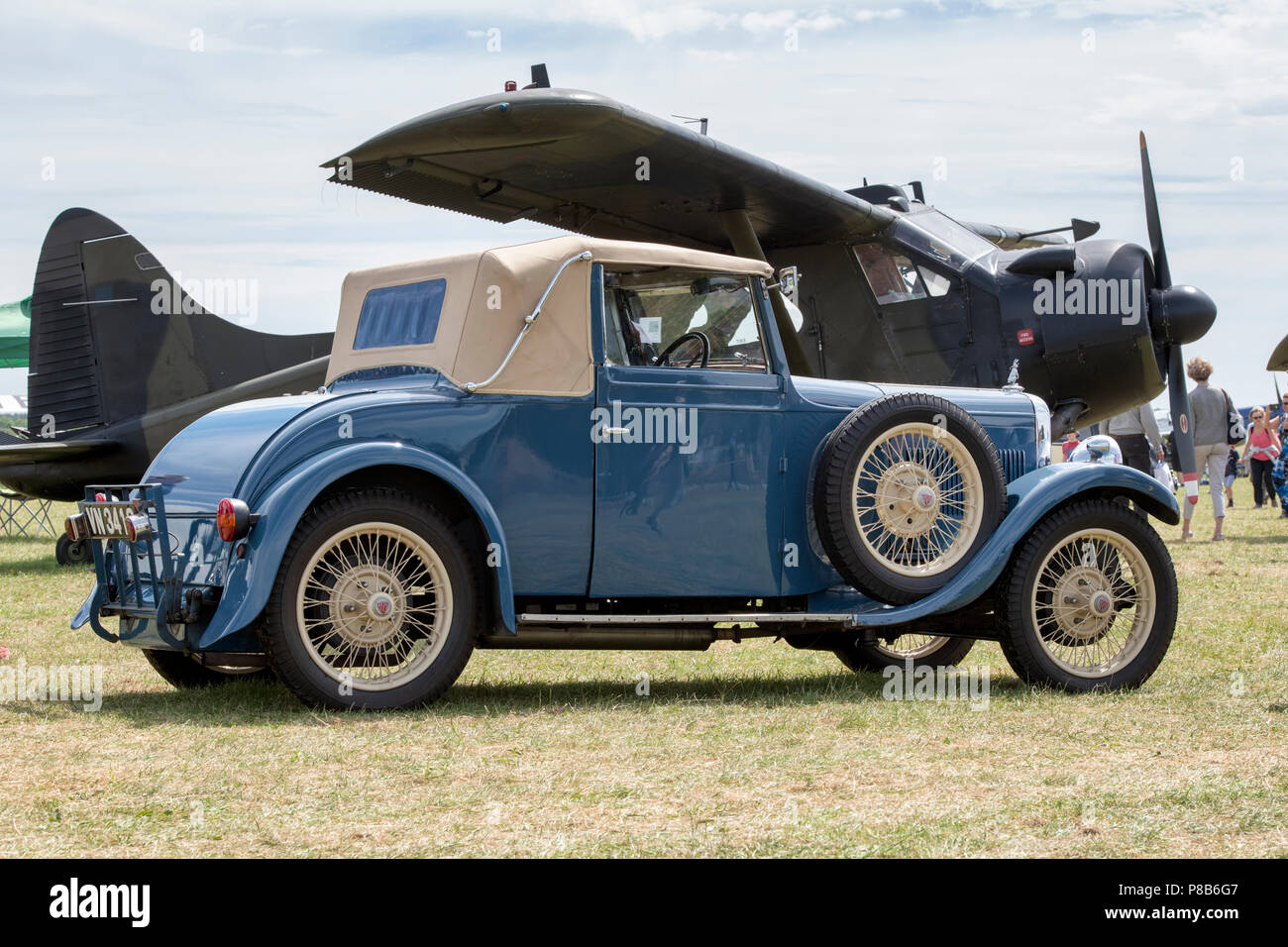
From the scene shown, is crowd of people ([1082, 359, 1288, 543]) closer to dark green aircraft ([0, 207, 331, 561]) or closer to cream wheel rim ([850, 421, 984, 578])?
cream wheel rim ([850, 421, 984, 578])

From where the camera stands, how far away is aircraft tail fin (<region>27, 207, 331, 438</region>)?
1457cm

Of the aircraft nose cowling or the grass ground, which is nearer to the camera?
the grass ground

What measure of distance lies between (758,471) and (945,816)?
2.63 metres

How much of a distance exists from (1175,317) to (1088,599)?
6.44 meters

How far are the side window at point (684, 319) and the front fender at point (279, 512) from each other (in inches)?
48.8

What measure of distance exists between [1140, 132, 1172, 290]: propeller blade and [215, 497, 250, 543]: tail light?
31.5ft

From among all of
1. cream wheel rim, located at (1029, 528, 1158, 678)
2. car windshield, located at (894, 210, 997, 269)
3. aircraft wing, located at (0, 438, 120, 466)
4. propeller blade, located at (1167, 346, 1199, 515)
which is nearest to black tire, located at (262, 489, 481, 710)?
cream wheel rim, located at (1029, 528, 1158, 678)

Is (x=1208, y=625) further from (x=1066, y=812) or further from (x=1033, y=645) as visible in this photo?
(x=1066, y=812)

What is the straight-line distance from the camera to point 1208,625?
29.5 ft

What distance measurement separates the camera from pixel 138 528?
236 inches

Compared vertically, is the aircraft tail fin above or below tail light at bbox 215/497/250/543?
above

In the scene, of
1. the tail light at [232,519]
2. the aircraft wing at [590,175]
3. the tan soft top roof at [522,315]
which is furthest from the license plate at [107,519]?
the aircraft wing at [590,175]
